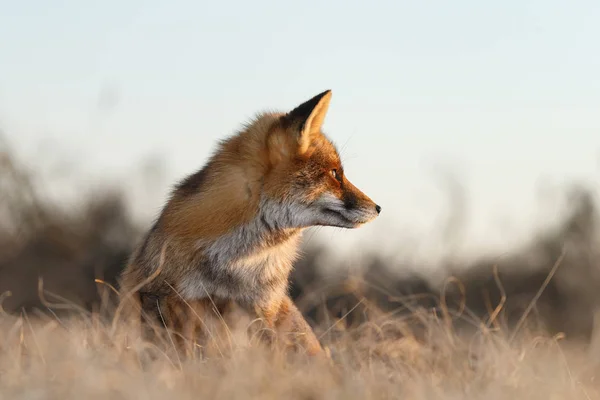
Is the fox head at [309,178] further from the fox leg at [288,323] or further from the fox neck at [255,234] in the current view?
the fox leg at [288,323]

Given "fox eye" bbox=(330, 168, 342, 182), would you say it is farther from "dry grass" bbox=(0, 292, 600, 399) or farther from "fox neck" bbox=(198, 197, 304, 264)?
"dry grass" bbox=(0, 292, 600, 399)

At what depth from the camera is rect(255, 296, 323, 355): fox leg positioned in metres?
7.00

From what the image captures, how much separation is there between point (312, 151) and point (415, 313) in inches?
76.2

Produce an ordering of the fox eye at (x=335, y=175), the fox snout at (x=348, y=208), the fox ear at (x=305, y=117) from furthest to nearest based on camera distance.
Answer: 1. the fox eye at (x=335, y=175)
2. the fox snout at (x=348, y=208)
3. the fox ear at (x=305, y=117)

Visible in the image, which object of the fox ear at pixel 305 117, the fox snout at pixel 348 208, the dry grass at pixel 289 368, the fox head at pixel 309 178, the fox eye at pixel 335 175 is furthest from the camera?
the fox eye at pixel 335 175

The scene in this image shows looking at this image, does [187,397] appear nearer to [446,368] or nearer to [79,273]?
[446,368]

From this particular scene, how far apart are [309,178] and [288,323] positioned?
128cm

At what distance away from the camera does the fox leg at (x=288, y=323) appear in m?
7.00

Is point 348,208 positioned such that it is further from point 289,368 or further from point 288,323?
point 289,368

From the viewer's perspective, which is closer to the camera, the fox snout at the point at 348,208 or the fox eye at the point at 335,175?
the fox snout at the point at 348,208

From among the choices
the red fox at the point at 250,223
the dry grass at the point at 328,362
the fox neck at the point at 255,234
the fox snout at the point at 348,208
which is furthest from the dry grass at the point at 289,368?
the fox snout at the point at 348,208

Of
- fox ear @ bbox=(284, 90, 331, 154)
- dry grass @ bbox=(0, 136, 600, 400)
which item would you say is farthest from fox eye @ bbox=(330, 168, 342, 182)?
dry grass @ bbox=(0, 136, 600, 400)

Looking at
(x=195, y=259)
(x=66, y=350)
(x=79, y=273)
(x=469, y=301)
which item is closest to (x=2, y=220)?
(x=79, y=273)

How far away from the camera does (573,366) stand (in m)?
7.24
